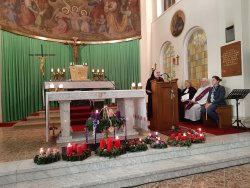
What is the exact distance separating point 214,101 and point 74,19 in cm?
807

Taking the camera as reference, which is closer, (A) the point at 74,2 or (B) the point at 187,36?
(B) the point at 187,36

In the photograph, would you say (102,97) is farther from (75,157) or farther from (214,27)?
(214,27)

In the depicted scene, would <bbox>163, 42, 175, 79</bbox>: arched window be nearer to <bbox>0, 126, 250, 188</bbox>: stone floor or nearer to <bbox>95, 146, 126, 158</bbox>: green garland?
<bbox>0, 126, 250, 188</bbox>: stone floor

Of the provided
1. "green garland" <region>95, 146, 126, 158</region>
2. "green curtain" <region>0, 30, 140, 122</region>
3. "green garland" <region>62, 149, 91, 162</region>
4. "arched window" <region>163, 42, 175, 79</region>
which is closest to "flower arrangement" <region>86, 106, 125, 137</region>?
"green garland" <region>95, 146, 126, 158</region>

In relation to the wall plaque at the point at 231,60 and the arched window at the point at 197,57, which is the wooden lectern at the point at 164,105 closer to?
the wall plaque at the point at 231,60

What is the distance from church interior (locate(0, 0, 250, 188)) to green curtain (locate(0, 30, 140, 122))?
0.14ft

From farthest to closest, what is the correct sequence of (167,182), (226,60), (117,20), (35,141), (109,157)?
(117,20) → (226,60) → (35,141) → (109,157) → (167,182)

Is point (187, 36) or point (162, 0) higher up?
point (162, 0)

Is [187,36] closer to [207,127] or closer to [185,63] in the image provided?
[185,63]

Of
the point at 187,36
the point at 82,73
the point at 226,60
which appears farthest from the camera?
the point at 187,36

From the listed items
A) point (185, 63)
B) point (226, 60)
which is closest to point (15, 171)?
point (226, 60)

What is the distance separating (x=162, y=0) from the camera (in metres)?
12.5

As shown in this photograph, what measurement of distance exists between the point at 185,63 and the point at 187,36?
1126 millimetres

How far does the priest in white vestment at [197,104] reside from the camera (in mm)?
7578
